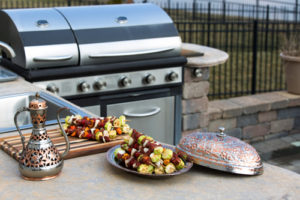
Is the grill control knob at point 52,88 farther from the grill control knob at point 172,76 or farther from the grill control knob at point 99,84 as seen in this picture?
the grill control knob at point 172,76

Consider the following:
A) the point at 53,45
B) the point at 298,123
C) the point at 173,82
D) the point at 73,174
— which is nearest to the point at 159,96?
the point at 173,82

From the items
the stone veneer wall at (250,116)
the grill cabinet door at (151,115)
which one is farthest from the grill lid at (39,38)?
the stone veneer wall at (250,116)

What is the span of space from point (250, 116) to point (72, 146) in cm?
440

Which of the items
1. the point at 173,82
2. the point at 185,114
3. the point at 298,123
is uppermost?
the point at 173,82

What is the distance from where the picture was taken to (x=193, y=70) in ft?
15.7

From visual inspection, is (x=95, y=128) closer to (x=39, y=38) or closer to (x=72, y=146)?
(x=72, y=146)

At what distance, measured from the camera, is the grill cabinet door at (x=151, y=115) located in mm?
4219

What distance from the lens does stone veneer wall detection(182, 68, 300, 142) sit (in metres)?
5.12

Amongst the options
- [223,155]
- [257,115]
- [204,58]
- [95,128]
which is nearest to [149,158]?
[223,155]

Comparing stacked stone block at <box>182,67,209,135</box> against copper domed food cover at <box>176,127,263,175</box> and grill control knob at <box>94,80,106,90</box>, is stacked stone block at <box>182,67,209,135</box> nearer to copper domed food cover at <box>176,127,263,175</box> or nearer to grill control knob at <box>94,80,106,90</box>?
grill control knob at <box>94,80,106,90</box>

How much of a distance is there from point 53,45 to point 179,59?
1231 millimetres

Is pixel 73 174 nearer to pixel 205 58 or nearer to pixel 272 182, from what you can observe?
pixel 272 182

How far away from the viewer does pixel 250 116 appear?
6.18 m

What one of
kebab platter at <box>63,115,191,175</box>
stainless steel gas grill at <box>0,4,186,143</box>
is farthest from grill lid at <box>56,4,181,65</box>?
kebab platter at <box>63,115,191,175</box>
